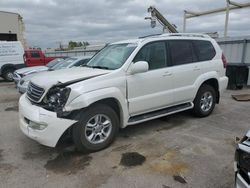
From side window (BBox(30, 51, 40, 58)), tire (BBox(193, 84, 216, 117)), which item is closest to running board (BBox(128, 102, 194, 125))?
tire (BBox(193, 84, 216, 117))

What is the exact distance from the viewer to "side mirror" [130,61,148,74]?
→ 3985 millimetres

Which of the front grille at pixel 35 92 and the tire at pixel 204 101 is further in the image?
the tire at pixel 204 101

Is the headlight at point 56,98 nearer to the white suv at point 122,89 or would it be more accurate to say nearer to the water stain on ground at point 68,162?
the white suv at point 122,89

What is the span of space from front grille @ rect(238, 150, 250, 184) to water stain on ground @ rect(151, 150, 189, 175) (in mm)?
1238

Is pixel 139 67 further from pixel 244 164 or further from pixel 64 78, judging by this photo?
pixel 244 164

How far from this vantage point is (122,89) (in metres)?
3.98

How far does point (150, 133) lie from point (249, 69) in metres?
7.24

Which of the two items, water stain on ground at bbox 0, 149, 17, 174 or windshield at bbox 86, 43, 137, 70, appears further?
windshield at bbox 86, 43, 137, 70

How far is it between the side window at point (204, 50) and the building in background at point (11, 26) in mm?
26969

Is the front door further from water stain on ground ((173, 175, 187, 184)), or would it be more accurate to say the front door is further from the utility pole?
the utility pole

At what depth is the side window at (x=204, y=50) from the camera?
533cm

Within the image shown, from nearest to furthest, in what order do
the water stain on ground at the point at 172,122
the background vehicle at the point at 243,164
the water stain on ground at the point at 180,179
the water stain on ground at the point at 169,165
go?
1. the background vehicle at the point at 243,164
2. the water stain on ground at the point at 180,179
3. the water stain on ground at the point at 169,165
4. the water stain on ground at the point at 172,122

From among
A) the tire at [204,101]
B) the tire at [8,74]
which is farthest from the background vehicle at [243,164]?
the tire at [8,74]

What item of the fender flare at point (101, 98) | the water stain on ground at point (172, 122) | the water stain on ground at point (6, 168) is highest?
the fender flare at point (101, 98)
